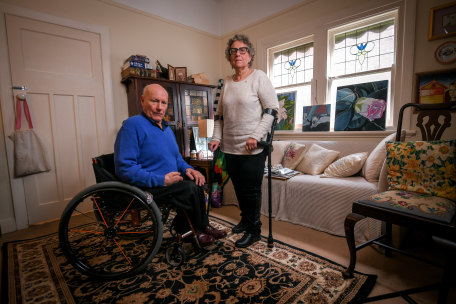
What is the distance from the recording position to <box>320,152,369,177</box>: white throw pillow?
2.14 meters

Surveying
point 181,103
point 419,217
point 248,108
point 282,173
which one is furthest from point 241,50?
point 181,103

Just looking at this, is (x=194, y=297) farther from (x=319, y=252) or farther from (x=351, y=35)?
(x=351, y=35)

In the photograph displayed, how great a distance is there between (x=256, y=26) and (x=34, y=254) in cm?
378

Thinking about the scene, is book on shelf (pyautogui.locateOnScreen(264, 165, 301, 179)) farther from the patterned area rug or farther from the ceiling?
the ceiling

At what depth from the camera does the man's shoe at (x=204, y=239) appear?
1.60 m

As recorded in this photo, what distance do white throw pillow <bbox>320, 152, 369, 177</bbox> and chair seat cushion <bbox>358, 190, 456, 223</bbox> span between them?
77 centimetres

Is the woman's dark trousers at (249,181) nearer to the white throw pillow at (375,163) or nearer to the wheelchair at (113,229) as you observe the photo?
the wheelchair at (113,229)

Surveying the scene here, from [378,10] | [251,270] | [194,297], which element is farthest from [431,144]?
[378,10]

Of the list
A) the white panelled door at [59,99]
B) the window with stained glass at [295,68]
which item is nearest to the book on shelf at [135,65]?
the white panelled door at [59,99]

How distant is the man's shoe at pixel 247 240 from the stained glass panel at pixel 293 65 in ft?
7.47

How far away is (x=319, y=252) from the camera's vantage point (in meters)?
1.67

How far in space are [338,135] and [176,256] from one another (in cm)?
226

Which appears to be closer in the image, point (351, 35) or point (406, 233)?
point (406, 233)

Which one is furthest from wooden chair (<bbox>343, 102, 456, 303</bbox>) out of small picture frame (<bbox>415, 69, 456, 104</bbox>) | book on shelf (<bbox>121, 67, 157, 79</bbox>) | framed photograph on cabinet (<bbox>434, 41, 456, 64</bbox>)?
book on shelf (<bbox>121, 67, 157, 79</bbox>)
